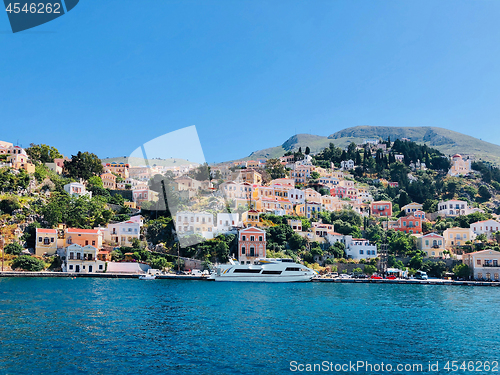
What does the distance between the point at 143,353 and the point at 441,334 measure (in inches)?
531

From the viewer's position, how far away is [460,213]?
2771 inches

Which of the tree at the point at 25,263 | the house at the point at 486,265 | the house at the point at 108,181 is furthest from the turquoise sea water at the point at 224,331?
the house at the point at 108,181

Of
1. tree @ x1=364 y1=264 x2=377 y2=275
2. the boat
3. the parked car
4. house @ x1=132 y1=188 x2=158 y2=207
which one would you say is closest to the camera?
the boat

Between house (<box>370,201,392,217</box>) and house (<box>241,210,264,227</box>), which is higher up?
house (<box>370,201,392,217</box>)

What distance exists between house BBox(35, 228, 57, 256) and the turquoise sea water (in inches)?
639

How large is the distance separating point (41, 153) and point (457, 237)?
65448mm

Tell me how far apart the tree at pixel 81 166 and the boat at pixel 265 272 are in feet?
116

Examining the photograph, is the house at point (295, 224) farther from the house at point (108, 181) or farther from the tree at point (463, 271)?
the house at point (108, 181)

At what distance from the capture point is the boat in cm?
4388

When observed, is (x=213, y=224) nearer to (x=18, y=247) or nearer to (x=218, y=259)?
(x=218, y=259)

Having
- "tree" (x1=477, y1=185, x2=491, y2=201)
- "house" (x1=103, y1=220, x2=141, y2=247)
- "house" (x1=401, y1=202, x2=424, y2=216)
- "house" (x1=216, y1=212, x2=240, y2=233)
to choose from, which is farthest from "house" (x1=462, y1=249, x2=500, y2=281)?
"tree" (x1=477, y1=185, x2=491, y2=201)

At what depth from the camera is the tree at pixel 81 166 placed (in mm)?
69375

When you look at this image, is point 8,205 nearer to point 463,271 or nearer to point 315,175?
point 463,271

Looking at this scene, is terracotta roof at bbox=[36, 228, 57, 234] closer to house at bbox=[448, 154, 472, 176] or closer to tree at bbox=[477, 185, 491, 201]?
tree at bbox=[477, 185, 491, 201]
